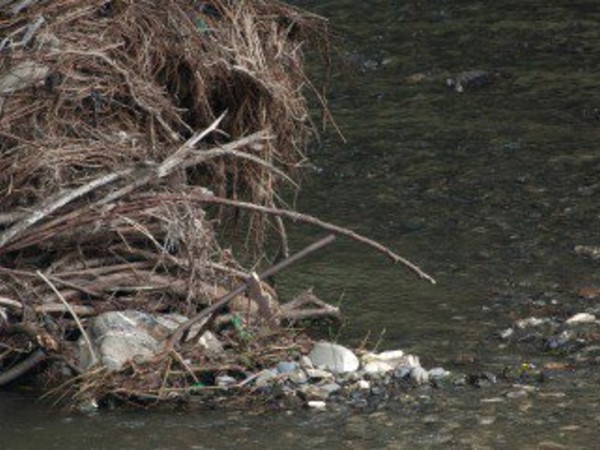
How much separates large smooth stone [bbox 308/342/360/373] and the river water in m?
0.35

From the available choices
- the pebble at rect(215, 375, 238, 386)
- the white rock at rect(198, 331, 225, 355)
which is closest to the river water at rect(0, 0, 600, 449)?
the pebble at rect(215, 375, 238, 386)

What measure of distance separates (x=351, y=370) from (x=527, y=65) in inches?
235

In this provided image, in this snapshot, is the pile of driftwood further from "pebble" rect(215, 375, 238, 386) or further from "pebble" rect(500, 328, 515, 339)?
"pebble" rect(500, 328, 515, 339)

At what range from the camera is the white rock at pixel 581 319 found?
729cm

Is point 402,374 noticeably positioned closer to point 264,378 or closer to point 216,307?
point 264,378

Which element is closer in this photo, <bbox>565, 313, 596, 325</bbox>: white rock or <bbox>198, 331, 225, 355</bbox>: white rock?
<bbox>198, 331, 225, 355</bbox>: white rock

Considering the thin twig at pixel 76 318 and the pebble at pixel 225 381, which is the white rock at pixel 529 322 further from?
the thin twig at pixel 76 318

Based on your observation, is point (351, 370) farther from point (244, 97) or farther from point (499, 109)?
point (499, 109)

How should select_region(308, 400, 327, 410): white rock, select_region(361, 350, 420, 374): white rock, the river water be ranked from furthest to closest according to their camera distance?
select_region(361, 350, 420, 374): white rock < select_region(308, 400, 327, 410): white rock < the river water

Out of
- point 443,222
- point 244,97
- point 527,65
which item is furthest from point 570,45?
point 244,97

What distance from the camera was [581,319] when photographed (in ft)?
24.0

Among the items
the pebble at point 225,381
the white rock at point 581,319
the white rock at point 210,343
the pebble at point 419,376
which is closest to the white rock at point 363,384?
the pebble at point 419,376

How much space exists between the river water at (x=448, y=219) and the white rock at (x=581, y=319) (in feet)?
0.45

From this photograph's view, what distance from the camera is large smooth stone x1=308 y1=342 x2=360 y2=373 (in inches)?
264
